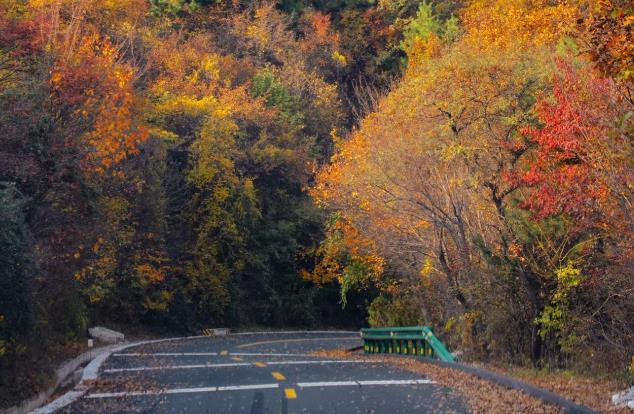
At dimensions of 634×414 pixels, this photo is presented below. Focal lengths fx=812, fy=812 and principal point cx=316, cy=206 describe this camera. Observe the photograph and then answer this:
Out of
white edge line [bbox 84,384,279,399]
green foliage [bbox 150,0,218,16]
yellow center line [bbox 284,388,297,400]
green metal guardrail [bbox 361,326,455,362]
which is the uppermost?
green foliage [bbox 150,0,218,16]

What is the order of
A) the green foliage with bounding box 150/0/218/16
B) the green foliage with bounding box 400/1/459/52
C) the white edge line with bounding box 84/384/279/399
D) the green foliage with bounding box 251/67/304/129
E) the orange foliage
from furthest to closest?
the green foliage with bounding box 150/0/218/16 → the green foliage with bounding box 251/67/304/129 → the green foliage with bounding box 400/1/459/52 → the orange foliage → the white edge line with bounding box 84/384/279/399

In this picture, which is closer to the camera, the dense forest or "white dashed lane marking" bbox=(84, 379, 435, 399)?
"white dashed lane marking" bbox=(84, 379, 435, 399)

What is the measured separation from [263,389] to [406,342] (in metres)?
10.3

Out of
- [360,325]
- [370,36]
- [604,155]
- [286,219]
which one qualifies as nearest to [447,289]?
[604,155]

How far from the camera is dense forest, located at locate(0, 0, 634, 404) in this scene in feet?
52.0

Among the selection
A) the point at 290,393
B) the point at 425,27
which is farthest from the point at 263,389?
the point at 425,27

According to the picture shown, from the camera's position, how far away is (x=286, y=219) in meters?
51.7


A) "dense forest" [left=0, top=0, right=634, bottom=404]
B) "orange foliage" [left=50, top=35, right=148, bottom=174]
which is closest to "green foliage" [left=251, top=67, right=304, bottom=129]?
"dense forest" [left=0, top=0, right=634, bottom=404]

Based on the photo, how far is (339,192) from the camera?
2986cm

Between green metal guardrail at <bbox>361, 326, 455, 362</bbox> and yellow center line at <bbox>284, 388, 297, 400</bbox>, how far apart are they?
5.21 metres

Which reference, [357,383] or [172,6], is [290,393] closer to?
[357,383]

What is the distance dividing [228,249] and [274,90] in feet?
40.5

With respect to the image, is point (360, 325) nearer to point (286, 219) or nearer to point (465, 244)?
point (286, 219)

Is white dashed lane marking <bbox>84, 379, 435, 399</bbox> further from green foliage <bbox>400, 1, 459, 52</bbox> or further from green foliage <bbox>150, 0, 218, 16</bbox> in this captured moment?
green foliage <bbox>150, 0, 218, 16</bbox>
